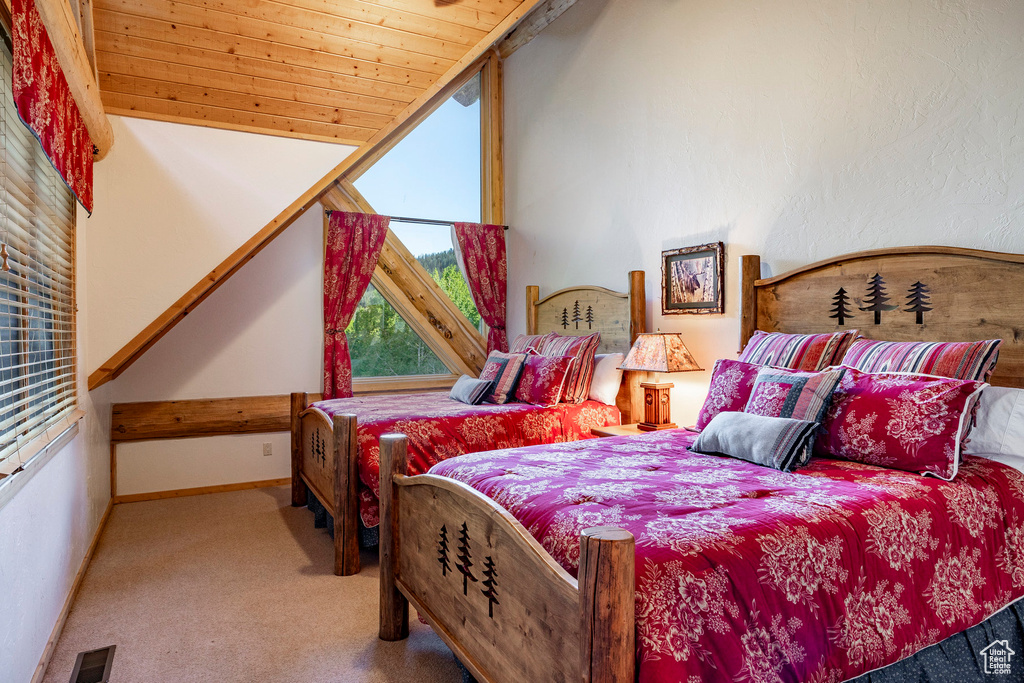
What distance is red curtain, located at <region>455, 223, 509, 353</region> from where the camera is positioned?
522cm

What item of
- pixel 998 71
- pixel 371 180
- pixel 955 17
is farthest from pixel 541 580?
pixel 371 180

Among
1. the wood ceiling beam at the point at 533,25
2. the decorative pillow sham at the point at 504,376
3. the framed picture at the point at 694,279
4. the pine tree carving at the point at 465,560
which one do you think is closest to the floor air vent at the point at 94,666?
the pine tree carving at the point at 465,560

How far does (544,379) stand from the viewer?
3689mm

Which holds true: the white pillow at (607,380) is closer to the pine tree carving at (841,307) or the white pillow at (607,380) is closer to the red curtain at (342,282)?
the pine tree carving at (841,307)

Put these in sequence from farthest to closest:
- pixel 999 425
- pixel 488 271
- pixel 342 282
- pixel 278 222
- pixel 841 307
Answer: pixel 488 271, pixel 342 282, pixel 278 222, pixel 841 307, pixel 999 425

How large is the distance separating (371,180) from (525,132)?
1346mm

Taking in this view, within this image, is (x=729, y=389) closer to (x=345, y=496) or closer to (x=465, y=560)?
(x=465, y=560)

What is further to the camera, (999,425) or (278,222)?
(278,222)

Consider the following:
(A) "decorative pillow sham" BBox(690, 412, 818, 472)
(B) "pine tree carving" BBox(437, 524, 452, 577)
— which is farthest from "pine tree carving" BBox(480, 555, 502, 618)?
(A) "decorative pillow sham" BBox(690, 412, 818, 472)

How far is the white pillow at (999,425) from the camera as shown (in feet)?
6.55

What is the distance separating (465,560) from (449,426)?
61.5 inches

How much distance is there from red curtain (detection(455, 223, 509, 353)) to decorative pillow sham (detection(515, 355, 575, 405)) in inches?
60.1

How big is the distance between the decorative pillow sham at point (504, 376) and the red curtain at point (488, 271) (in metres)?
1.32

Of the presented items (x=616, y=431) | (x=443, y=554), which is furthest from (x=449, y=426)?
(x=443, y=554)
